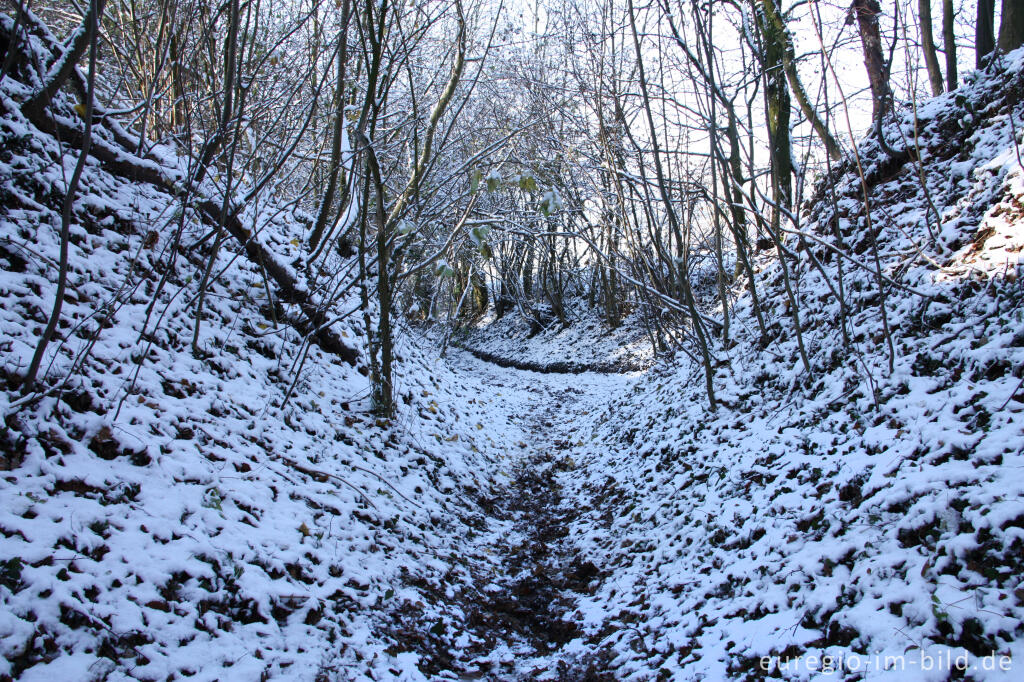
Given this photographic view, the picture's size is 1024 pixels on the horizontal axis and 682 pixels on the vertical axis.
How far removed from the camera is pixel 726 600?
3438mm

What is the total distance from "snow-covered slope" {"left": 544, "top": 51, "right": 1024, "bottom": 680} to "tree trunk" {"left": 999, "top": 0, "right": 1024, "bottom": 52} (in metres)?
1.74

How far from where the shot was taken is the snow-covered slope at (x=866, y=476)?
2.56 metres

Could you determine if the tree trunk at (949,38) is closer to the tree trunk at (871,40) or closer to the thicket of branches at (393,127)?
the thicket of branches at (393,127)

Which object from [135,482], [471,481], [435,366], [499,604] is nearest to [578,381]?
[435,366]

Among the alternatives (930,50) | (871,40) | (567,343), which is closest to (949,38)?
(930,50)

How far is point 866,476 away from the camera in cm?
347

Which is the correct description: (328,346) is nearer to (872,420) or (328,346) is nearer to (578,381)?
(872,420)

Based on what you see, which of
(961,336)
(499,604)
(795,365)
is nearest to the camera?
(961,336)

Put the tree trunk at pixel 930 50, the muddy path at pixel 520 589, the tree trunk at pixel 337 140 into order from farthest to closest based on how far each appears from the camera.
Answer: the tree trunk at pixel 930 50 < the tree trunk at pixel 337 140 < the muddy path at pixel 520 589

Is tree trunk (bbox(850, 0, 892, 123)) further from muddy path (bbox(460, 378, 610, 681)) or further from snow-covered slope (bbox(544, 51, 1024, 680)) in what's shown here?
muddy path (bbox(460, 378, 610, 681))

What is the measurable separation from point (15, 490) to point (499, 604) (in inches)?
126

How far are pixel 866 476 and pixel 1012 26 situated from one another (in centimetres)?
754

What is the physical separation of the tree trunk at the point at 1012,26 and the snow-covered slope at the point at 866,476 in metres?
1.74

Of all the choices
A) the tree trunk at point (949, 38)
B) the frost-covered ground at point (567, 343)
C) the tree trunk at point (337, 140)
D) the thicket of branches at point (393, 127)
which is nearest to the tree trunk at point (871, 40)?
the thicket of branches at point (393, 127)
